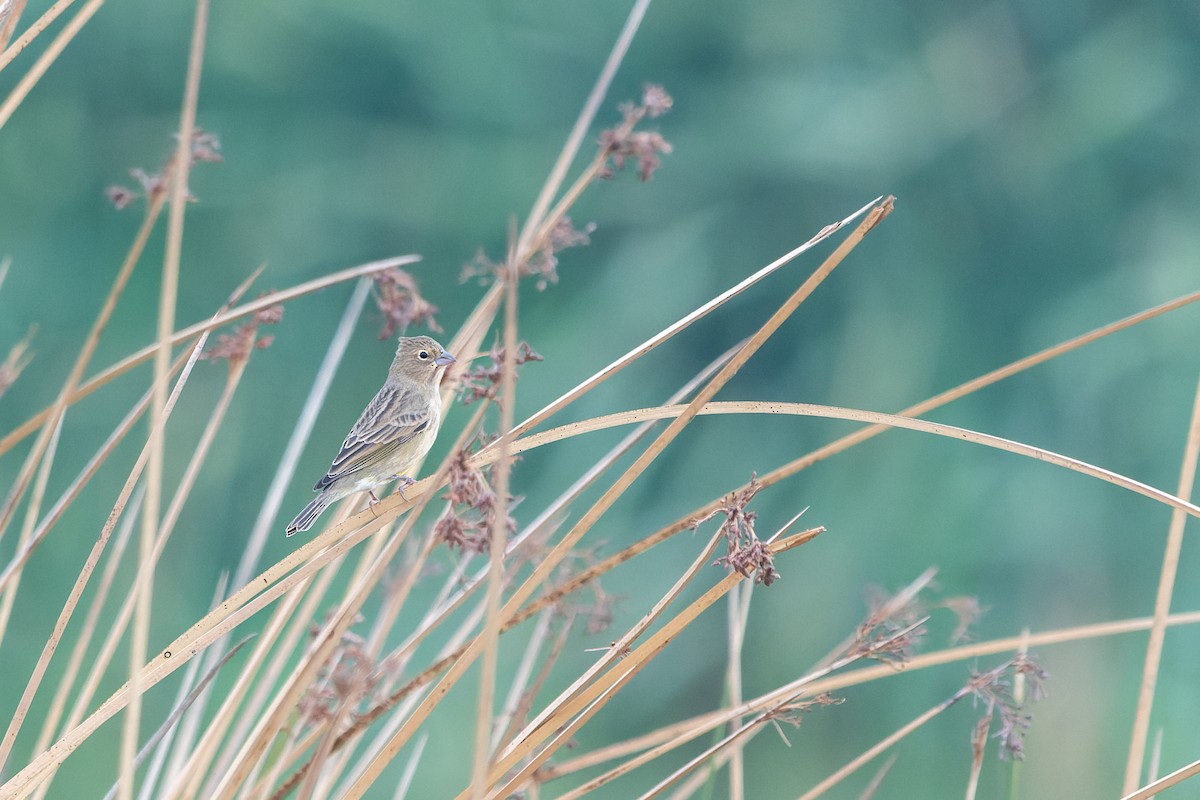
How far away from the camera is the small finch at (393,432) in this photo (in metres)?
1.54

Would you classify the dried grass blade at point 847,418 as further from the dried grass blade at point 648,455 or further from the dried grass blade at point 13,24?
the dried grass blade at point 13,24

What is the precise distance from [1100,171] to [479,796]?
529 cm

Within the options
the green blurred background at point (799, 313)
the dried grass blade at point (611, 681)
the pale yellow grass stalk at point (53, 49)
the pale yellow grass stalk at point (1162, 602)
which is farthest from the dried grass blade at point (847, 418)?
the green blurred background at point (799, 313)

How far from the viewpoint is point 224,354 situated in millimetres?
1457

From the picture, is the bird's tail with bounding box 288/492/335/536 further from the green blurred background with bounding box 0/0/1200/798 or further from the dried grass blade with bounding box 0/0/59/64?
the green blurred background with bounding box 0/0/1200/798

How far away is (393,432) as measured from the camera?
159 centimetres

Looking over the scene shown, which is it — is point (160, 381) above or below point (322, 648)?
above

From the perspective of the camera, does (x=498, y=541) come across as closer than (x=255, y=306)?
Yes

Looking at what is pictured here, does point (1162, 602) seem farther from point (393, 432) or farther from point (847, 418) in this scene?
point (393, 432)

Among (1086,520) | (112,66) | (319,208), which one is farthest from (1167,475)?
(112,66)

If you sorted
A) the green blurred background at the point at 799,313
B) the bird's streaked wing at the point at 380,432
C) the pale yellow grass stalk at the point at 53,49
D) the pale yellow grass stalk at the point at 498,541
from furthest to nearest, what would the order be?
the green blurred background at the point at 799,313 → the bird's streaked wing at the point at 380,432 → the pale yellow grass stalk at the point at 53,49 → the pale yellow grass stalk at the point at 498,541

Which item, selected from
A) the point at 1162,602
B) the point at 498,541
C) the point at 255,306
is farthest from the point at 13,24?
the point at 1162,602

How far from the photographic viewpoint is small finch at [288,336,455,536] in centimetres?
154

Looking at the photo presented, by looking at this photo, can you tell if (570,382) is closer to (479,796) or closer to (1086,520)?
(1086,520)
